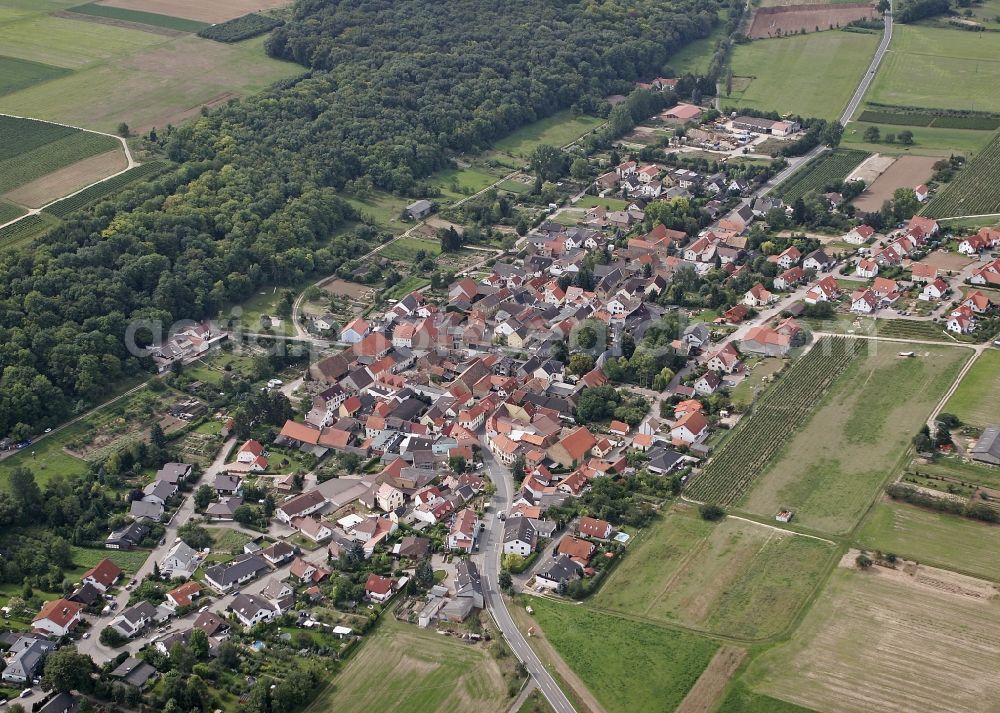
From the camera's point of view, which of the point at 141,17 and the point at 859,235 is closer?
the point at 859,235

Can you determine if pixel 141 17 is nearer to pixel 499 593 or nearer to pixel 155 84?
pixel 155 84

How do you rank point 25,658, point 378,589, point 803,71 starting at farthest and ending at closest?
1. point 803,71
2. point 378,589
3. point 25,658

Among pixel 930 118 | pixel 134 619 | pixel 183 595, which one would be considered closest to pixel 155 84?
pixel 183 595

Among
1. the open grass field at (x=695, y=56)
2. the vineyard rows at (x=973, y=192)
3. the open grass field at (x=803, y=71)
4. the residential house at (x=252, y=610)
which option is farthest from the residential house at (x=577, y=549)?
the open grass field at (x=695, y=56)

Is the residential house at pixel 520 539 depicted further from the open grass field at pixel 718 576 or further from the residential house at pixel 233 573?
the residential house at pixel 233 573

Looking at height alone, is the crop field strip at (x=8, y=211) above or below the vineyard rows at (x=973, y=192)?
above
